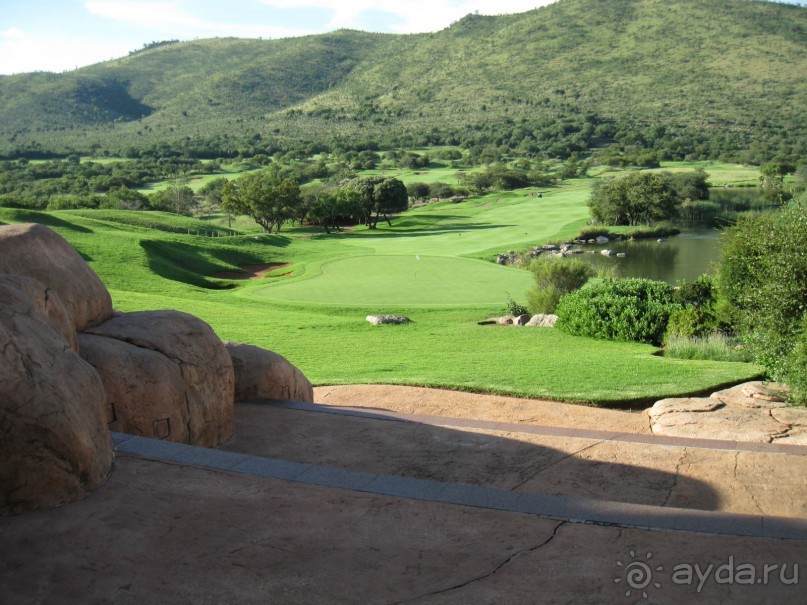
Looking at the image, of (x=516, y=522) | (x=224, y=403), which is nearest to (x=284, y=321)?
(x=224, y=403)

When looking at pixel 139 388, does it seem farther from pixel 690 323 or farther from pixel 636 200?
pixel 636 200

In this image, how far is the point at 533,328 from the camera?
19.9 meters

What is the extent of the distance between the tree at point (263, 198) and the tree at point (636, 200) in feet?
76.2

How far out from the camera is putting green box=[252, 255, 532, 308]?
1053 inches

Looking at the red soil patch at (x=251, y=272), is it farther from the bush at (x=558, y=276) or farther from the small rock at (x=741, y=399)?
the small rock at (x=741, y=399)

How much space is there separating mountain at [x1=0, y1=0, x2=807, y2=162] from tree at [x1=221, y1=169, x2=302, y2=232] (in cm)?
4628

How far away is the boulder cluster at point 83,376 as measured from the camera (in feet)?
17.0

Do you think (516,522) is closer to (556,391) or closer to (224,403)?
(224,403)

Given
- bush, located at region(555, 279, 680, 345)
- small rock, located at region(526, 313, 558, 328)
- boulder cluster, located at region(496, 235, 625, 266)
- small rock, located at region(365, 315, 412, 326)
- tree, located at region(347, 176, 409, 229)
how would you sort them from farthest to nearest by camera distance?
1. tree, located at region(347, 176, 409, 229)
2. boulder cluster, located at region(496, 235, 625, 266)
3. small rock, located at region(365, 315, 412, 326)
4. small rock, located at region(526, 313, 558, 328)
5. bush, located at region(555, 279, 680, 345)

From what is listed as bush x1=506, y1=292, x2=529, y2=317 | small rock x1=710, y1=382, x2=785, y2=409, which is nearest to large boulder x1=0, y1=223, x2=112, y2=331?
small rock x1=710, y1=382, x2=785, y2=409

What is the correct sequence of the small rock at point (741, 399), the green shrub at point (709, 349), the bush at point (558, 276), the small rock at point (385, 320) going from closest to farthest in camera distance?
the small rock at point (741, 399) → the green shrub at point (709, 349) → the small rock at point (385, 320) → the bush at point (558, 276)

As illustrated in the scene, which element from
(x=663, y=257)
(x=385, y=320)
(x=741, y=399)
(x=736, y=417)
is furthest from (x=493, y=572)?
(x=663, y=257)

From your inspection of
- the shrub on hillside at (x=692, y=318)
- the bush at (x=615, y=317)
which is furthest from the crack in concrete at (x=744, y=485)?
the bush at (x=615, y=317)

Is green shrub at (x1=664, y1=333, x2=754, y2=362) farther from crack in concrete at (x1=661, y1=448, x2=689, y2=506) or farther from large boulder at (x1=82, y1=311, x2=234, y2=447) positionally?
large boulder at (x1=82, y1=311, x2=234, y2=447)
